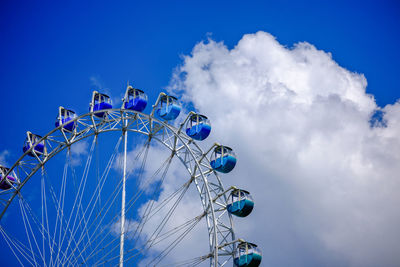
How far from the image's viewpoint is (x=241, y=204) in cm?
2238

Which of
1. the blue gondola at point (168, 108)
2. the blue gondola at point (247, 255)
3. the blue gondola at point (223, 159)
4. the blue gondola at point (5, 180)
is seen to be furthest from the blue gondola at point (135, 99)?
the blue gondola at point (5, 180)

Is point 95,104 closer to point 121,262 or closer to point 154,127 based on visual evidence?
point 154,127

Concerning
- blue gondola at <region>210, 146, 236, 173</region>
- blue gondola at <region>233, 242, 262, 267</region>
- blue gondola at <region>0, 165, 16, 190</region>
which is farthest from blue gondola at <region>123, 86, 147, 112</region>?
blue gondola at <region>0, 165, 16, 190</region>

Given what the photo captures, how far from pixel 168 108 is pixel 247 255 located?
7607 millimetres

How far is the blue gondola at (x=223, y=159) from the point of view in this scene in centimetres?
2308

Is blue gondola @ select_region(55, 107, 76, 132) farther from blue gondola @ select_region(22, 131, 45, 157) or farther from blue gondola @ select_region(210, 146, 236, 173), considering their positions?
blue gondola @ select_region(210, 146, 236, 173)

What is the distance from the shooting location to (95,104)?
25938mm

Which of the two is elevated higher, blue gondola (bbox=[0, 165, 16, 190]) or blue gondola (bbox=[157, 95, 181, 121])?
blue gondola (bbox=[157, 95, 181, 121])

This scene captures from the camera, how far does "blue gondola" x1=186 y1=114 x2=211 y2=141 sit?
2336 centimetres

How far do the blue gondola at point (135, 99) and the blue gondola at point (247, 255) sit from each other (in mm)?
8164

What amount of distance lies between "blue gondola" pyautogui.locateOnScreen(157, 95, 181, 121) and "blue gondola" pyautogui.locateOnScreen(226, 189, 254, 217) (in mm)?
4559

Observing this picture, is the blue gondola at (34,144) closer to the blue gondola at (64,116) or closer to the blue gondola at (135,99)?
the blue gondola at (64,116)

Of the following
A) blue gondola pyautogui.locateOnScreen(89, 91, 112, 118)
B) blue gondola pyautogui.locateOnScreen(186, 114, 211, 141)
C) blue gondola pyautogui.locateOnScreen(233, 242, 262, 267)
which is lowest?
blue gondola pyautogui.locateOnScreen(233, 242, 262, 267)

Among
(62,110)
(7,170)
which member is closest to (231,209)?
(62,110)
